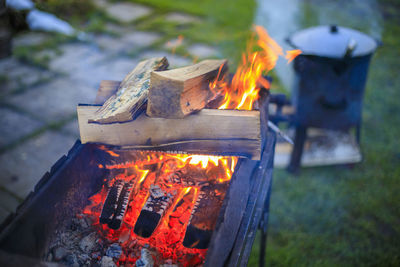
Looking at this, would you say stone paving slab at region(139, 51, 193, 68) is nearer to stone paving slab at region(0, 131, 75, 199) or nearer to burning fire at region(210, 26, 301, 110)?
stone paving slab at region(0, 131, 75, 199)

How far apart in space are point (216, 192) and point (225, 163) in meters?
0.15

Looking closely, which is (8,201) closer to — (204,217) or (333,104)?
(204,217)

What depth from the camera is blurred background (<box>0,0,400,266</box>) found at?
2.54m

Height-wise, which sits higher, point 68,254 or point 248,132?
point 248,132

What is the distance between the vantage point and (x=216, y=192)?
1435 millimetres

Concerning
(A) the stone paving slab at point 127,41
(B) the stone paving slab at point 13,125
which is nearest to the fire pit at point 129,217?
(B) the stone paving slab at point 13,125

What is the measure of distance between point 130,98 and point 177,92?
10.7 inches

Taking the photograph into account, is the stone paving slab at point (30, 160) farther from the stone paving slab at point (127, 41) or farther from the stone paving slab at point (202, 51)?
the stone paving slab at point (202, 51)

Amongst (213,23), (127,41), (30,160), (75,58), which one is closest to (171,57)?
(127,41)

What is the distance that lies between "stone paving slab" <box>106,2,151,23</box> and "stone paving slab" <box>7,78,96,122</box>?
236 centimetres

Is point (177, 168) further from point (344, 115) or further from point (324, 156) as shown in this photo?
point (324, 156)

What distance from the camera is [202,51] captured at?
16.2 ft

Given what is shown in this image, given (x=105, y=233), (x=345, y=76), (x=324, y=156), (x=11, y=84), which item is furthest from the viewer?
(x=11, y=84)

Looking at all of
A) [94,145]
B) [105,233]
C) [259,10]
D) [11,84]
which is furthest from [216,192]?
[259,10]
